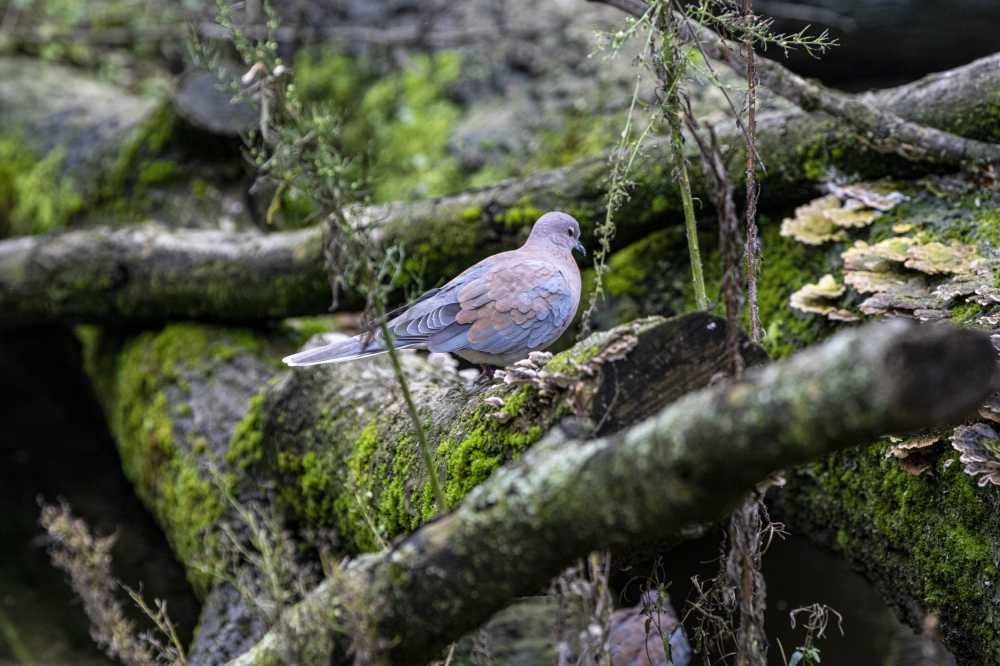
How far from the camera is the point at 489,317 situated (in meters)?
3.28

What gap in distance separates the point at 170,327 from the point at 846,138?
157 inches

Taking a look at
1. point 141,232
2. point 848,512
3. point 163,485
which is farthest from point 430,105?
point 848,512

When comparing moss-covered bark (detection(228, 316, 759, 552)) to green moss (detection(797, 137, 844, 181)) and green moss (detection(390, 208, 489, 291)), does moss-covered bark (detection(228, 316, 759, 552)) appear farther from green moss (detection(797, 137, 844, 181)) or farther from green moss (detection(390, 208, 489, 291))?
green moss (detection(797, 137, 844, 181))

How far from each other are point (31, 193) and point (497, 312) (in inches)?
197

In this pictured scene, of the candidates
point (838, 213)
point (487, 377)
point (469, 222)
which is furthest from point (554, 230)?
point (838, 213)

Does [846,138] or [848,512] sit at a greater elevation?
[846,138]

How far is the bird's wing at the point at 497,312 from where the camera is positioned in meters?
3.27

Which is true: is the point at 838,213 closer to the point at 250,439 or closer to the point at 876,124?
the point at 876,124

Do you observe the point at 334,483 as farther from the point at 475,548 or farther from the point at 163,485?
the point at 475,548

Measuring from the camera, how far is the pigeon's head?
366 cm

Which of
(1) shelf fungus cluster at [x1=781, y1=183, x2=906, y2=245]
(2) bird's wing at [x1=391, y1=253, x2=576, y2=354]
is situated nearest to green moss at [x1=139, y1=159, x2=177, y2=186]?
(2) bird's wing at [x1=391, y1=253, x2=576, y2=354]

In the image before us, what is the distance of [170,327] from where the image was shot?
5531 millimetres

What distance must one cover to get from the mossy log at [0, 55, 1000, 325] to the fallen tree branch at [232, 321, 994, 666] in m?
1.62

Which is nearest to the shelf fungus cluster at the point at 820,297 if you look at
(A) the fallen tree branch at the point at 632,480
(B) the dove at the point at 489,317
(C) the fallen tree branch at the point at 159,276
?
(B) the dove at the point at 489,317
